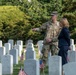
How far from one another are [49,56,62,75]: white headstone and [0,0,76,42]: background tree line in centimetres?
1938

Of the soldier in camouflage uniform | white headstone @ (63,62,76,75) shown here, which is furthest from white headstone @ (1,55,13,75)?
white headstone @ (63,62,76,75)

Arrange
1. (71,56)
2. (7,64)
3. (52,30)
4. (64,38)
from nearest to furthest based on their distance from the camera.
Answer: (64,38) → (52,30) → (7,64) → (71,56)

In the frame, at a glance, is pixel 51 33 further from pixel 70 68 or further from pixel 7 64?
pixel 70 68

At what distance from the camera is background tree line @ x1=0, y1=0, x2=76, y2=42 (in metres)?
33.3

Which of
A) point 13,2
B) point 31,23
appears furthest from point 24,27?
point 13,2

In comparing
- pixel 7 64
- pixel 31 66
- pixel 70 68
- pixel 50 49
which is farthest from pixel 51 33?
pixel 70 68

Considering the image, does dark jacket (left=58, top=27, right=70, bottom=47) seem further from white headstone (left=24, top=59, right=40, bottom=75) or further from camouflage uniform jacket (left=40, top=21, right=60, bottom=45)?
white headstone (left=24, top=59, right=40, bottom=75)

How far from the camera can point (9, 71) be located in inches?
576

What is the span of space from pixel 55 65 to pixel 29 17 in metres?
20.7

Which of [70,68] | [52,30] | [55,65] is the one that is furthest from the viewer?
A: [52,30]

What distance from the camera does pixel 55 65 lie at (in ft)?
43.7

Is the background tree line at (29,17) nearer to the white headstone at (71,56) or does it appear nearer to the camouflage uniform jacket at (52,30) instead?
the white headstone at (71,56)

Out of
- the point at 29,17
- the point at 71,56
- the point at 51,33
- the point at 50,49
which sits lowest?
the point at 71,56

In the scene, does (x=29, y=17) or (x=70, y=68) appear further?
(x=29, y=17)
